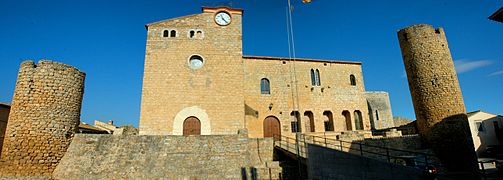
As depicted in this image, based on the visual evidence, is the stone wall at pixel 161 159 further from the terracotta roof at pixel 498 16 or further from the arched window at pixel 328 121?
the arched window at pixel 328 121

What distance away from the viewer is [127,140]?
480 inches

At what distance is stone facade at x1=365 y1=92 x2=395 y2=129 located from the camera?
26.2 meters

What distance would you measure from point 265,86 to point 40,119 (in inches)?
569

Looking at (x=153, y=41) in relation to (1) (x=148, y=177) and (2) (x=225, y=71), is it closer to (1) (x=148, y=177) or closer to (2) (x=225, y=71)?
(2) (x=225, y=71)

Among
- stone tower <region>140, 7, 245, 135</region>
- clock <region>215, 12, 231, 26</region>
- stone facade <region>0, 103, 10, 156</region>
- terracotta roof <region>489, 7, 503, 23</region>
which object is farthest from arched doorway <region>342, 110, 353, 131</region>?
stone facade <region>0, 103, 10, 156</region>

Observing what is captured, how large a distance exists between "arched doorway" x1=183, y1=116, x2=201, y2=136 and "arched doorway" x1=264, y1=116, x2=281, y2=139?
6303mm

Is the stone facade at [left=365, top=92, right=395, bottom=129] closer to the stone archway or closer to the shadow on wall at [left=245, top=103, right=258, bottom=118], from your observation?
the shadow on wall at [left=245, top=103, right=258, bottom=118]

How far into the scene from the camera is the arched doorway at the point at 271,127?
20.0m

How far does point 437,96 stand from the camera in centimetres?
1529

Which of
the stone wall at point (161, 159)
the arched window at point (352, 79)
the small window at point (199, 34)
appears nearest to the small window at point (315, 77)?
the arched window at point (352, 79)

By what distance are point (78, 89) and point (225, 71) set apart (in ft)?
26.5

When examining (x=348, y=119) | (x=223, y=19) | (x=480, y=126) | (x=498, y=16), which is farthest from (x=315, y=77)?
(x=480, y=126)

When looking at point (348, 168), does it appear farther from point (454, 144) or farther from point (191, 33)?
point (191, 33)

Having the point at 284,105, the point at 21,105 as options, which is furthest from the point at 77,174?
the point at 284,105
